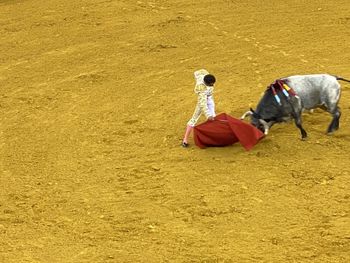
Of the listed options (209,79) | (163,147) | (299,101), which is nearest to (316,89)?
(299,101)

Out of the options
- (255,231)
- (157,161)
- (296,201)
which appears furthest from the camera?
(157,161)

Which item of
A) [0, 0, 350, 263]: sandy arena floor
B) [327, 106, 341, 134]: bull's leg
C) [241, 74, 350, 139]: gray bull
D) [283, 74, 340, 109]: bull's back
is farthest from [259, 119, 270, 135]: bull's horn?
[327, 106, 341, 134]: bull's leg

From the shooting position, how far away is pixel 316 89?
426 inches

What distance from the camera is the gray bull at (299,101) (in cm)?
1079

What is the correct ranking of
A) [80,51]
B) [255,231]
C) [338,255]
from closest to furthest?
[338,255] < [255,231] < [80,51]

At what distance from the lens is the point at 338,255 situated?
8.31 metres

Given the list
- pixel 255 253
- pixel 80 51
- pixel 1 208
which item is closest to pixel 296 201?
pixel 255 253

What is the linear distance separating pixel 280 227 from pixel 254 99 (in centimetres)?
401

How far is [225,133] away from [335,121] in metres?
1.77

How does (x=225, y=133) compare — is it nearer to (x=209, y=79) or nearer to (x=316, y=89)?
(x=209, y=79)

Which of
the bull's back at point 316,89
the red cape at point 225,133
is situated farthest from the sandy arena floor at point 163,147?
the bull's back at point 316,89

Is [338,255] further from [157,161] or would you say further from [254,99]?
[254,99]

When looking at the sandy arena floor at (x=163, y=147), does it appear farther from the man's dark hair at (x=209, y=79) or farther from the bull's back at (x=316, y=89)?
the man's dark hair at (x=209, y=79)

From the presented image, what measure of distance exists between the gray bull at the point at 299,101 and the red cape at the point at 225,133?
0.91ft
